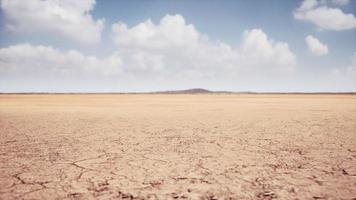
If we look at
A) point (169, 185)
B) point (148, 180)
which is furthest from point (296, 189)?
point (148, 180)

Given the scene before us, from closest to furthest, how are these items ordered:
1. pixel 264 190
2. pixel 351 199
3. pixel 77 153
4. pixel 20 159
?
1. pixel 351 199
2. pixel 264 190
3. pixel 20 159
4. pixel 77 153

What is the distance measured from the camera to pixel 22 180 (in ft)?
12.9

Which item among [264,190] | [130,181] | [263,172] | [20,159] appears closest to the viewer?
[264,190]

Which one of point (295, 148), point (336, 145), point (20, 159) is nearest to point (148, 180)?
point (20, 159)

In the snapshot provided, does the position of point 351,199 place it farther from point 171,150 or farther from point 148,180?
point 171,150

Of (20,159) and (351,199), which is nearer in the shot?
(351,199)

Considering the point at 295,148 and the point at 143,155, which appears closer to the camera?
the point at 143,155

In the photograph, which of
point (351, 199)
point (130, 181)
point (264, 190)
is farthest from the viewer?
point (130, 181)

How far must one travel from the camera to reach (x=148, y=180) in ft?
12.9

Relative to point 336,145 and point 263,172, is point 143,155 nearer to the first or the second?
point 263,172

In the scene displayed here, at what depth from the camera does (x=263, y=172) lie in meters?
4.27

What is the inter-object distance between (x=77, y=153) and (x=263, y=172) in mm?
3450

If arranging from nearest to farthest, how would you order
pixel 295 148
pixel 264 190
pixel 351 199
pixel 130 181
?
pixel 351 199 → pixel 264 190 → pixel 130 181 → pixel 295 148

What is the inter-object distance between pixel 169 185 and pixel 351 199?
209 cm
